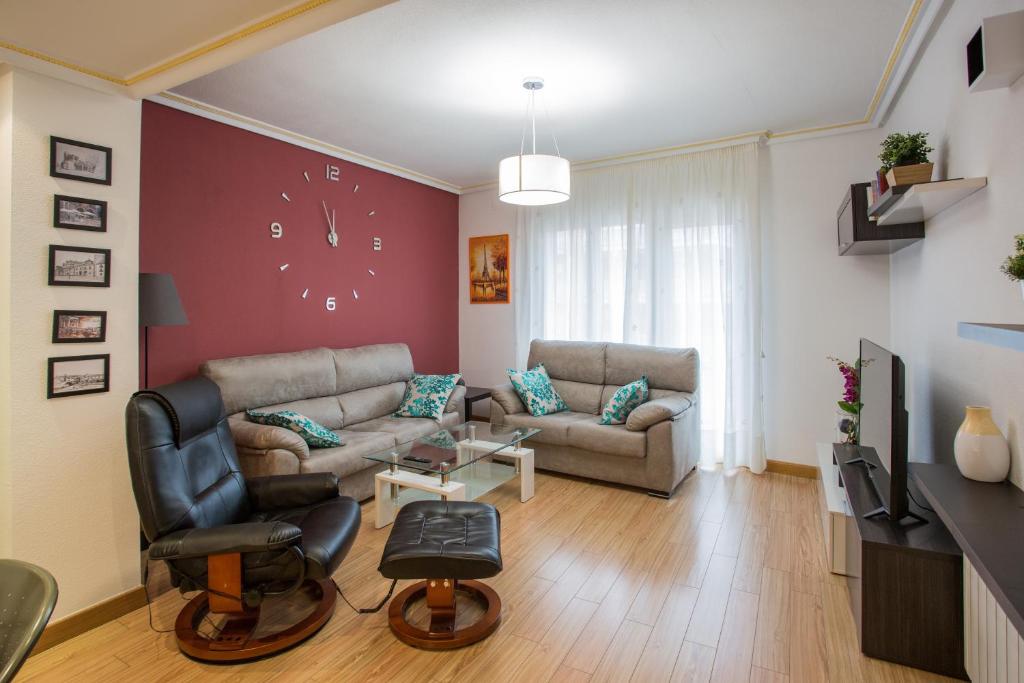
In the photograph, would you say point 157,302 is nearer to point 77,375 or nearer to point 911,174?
point 77,375

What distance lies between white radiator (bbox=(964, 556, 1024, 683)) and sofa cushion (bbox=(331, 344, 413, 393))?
3.76m

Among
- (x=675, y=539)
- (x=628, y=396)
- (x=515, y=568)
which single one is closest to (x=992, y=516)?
(x=675, y=539)

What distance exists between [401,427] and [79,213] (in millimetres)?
2331

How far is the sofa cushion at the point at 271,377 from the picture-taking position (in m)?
3.38

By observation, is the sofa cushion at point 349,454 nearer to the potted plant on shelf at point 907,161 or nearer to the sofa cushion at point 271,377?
the sofa cushion at point 271,377

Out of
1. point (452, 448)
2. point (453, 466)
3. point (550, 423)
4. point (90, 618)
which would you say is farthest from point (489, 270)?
point (90, 618)

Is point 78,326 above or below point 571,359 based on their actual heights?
above

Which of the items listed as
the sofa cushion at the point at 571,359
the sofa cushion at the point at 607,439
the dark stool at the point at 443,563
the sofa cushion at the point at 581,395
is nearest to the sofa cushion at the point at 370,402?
the sofa cushion at the point at 571,359

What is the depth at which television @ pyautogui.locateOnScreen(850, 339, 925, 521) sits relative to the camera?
6.50 feet

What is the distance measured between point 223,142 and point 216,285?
0.96 metres

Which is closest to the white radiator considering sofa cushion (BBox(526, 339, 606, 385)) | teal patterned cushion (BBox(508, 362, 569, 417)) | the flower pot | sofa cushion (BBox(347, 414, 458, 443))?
the flower pot

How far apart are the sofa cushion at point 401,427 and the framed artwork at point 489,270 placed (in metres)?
1.81

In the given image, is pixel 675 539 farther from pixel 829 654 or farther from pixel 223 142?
pixel 223 142

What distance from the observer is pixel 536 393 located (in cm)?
443
